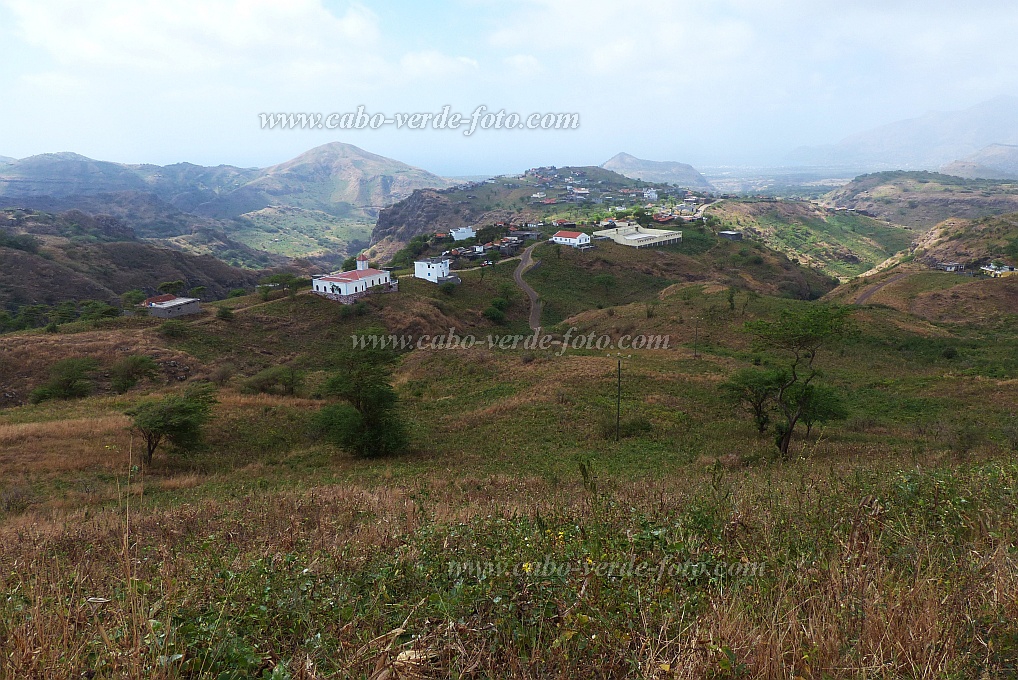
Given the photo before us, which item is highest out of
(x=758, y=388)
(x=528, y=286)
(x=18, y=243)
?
(x=758, y=388)

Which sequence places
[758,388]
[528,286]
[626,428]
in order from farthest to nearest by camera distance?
[528,286] < [626,428] < [758,388]

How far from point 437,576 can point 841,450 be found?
1563 cm

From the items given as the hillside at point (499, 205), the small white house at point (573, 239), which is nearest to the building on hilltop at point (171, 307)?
the small white house at point (573, 239)

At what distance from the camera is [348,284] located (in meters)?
49.0

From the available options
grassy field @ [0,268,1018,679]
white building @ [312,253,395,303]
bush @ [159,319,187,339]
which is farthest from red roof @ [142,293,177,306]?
grassy field @ [0,268,1018,679]

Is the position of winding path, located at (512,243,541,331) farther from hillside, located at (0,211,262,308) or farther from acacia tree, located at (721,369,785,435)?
hillside, located at (0,211,262,308)

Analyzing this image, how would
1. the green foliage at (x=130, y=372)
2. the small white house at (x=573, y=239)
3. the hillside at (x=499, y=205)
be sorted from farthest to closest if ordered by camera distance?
the hillside at (x=499, y=205) → the small white house at (x=573, y=239) → the green foliage at (x=130, y=372)

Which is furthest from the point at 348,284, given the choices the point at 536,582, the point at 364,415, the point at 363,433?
the point at 536,582

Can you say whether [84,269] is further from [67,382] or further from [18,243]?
[67,382]

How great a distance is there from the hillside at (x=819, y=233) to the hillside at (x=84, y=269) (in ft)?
323

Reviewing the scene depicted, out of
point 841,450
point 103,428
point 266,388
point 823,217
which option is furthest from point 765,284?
point 823,217

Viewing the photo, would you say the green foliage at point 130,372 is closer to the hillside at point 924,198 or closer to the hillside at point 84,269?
the hillside at point 84,269

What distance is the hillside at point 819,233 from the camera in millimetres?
96450

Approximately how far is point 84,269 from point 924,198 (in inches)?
8197
